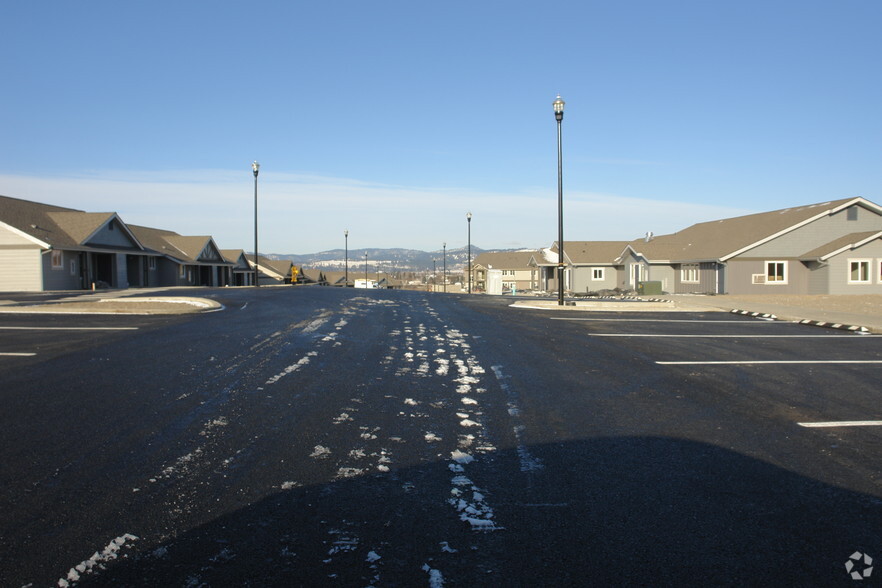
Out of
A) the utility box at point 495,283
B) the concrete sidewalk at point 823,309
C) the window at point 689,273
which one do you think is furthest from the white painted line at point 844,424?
the utility box at point 495,283

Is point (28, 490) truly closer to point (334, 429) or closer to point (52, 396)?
point (334, 429)

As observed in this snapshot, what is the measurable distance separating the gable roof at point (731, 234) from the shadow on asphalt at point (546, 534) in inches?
1338

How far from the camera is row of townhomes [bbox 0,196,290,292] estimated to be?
32438mm

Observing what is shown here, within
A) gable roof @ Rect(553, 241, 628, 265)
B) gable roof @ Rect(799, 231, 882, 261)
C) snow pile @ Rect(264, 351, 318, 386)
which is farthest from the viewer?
gable roof @ Rect(553, 241, 628, 265)

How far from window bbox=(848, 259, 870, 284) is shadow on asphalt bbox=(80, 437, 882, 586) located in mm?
34831

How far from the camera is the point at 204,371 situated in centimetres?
864

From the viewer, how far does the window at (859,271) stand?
33281 millimetres

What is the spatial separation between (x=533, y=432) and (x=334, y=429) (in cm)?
190

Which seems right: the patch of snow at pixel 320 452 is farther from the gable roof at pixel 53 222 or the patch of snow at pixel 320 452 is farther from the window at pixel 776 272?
the window at pixel 776 272

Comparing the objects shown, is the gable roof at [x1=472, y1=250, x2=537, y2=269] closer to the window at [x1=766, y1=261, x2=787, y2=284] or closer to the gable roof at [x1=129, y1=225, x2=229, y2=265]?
the gable roof at [x1=129, y1=225, x2=229, y2=265]

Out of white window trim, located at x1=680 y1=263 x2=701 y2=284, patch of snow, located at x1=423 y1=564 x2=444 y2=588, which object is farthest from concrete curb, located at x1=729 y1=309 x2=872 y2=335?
white window trim, located at x1=680 y1=263 x2=701 y2=284

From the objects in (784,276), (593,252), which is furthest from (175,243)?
(784,276)

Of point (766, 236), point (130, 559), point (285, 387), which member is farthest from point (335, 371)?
point (766, 236)

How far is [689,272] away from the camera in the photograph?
132 feet
